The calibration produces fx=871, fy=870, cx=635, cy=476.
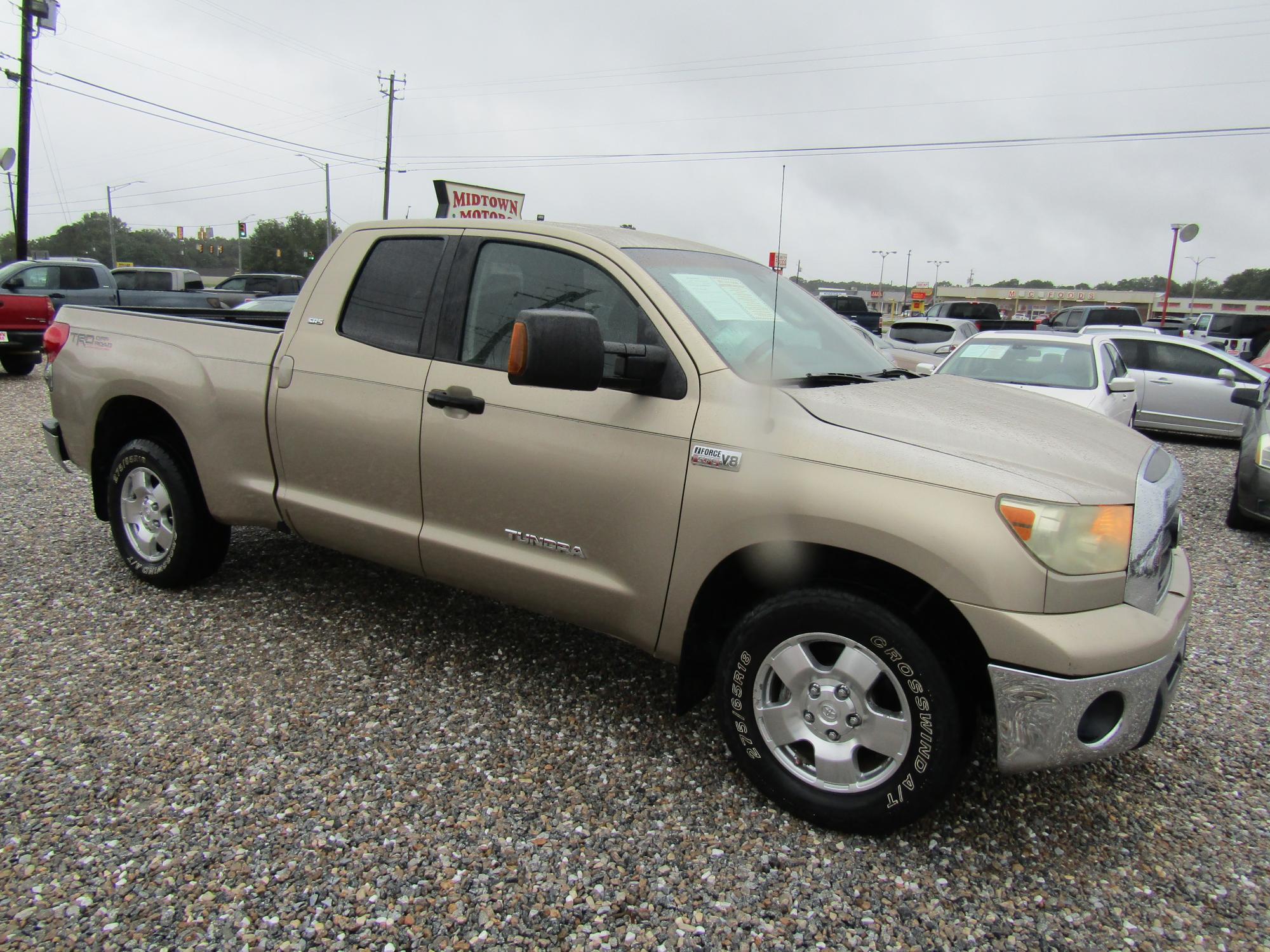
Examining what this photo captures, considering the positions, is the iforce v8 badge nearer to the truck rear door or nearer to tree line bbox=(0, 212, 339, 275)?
the truck rear door

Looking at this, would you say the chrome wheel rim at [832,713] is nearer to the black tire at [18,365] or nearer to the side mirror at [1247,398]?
the side mirror at [1247,398]

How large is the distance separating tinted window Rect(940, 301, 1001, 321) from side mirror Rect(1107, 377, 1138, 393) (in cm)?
1521

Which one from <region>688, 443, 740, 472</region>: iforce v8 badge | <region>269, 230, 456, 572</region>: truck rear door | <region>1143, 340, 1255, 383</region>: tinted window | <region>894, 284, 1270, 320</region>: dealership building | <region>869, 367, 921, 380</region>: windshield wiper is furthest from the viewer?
<region>894, 284, 1270, 320</region>: dealership building

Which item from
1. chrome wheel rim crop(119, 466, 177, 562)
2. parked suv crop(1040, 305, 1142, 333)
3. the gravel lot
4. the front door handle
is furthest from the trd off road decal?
parked suv crop(1040, 305, 1142, 333)

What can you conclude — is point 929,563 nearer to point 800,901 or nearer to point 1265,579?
point 800,901

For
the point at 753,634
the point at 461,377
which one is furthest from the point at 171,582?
the point at 753,634

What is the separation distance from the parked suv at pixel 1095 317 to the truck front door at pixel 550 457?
2090 centimetres

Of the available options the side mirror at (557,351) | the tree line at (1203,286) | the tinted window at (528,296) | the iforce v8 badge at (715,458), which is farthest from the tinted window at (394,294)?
the tree line at (1203,286)

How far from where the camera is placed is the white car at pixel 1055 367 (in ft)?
26.2

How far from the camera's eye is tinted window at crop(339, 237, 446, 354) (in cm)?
349

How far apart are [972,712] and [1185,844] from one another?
3.09ft

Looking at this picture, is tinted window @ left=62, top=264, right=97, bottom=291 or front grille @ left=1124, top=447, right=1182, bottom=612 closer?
front grille @ left=1124, top=447, right=1182, bottom=612

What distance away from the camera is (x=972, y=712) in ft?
8.14

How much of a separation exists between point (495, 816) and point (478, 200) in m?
7.07
